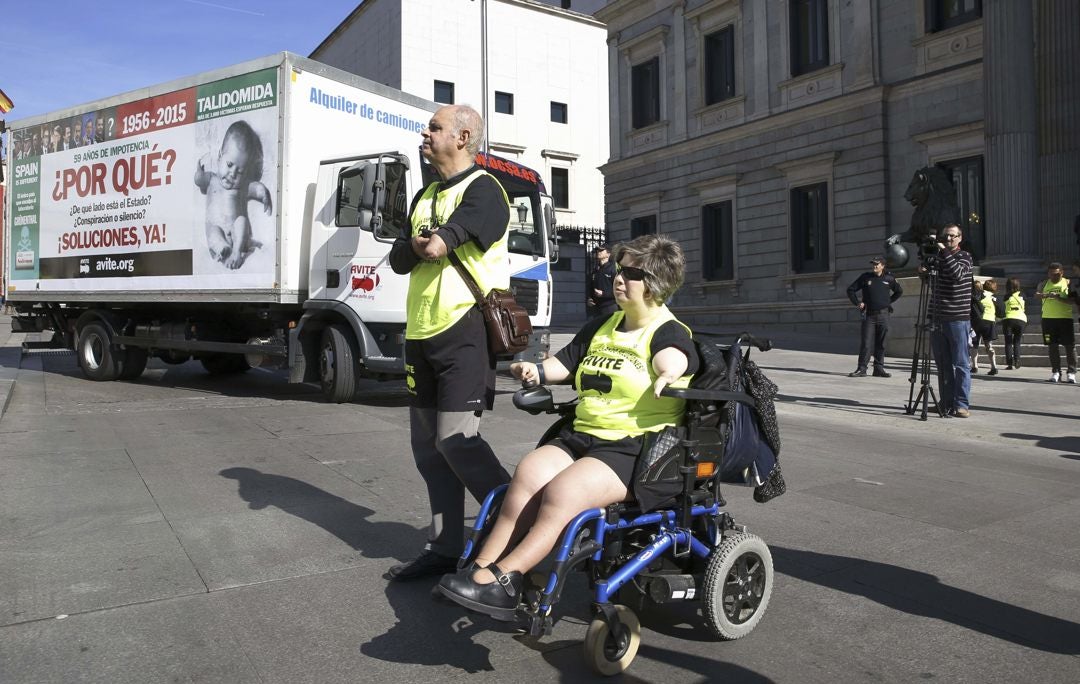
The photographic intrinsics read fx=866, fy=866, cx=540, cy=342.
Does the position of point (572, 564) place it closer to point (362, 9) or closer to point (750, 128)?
point (750, 128)

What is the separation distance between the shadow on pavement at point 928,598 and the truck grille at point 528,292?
5.91 meters

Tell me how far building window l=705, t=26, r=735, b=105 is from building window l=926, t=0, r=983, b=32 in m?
6.51

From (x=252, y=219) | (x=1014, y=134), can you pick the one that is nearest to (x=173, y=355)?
(x=252, y=219)

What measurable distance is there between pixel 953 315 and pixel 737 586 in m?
6.80

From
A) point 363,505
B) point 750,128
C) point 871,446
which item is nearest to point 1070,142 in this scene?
point 750,128

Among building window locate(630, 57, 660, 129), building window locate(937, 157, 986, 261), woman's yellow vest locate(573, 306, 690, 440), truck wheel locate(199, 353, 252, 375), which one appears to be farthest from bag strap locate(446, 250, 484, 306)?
building window locate(630, 57, 660, 129)

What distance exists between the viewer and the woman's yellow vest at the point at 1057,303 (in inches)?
466

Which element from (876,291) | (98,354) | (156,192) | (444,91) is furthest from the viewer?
(444,91)

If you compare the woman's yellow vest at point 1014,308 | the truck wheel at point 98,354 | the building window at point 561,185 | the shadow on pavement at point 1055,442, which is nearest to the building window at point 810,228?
the woman's yellow vest at point 1014,308

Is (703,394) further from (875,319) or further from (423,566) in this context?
(875,319)

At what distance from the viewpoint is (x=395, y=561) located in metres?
3.99

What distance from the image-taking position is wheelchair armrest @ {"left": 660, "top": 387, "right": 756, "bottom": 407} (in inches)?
113

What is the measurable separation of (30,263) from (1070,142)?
65.3 ft

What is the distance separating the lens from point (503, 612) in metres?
2.65
